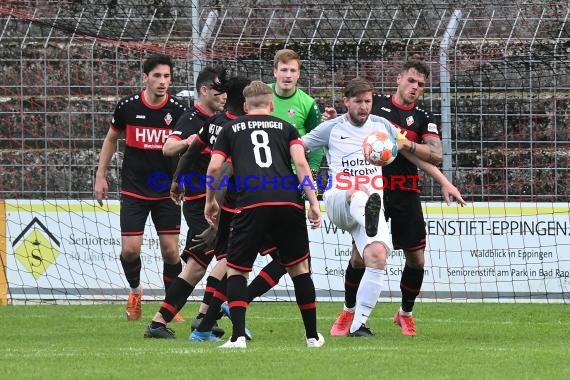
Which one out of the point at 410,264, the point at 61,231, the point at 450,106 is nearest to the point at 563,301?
the point at 450,106

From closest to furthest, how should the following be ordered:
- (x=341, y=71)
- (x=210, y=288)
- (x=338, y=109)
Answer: (x=210, y=288) < (x=341, y=71) < (x=338, y=109)

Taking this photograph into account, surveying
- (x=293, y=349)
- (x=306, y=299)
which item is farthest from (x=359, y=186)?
(x=293, y=349)

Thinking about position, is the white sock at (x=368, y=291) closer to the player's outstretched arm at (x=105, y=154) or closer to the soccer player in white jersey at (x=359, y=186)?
the soccer player in white jersey at (x=359, y=186)

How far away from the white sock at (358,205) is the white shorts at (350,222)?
5 cm

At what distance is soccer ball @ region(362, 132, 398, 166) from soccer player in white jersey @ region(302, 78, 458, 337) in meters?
0.13

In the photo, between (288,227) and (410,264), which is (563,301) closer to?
(410,264)

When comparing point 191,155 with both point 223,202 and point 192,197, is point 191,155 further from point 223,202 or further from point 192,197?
point 192,197

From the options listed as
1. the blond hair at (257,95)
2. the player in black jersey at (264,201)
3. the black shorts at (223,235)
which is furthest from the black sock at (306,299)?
the blond hair at (257,95)

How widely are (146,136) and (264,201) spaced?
339 centimetres

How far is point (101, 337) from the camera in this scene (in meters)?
10.0

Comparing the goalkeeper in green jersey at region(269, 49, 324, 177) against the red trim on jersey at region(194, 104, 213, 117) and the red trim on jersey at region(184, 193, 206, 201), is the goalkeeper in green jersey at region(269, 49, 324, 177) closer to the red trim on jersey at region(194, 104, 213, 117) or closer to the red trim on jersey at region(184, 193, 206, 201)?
the red trim on jersey at region(194, 104, 213, 117)

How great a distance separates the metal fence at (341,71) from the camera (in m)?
16.0

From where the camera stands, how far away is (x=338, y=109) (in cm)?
1702

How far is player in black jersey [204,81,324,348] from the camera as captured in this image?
8391 millimetres
